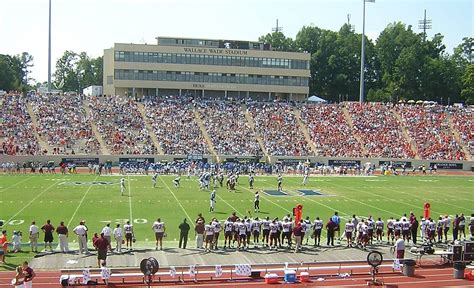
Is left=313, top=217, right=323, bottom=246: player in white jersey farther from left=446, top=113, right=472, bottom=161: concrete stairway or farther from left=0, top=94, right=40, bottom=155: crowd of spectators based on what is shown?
left=446, top=113, right=472, bottom=161: concrete stairway

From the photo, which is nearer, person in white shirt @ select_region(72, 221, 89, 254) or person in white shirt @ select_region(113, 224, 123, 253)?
person in white shirt @ select_region(72, 221, 89, 254)

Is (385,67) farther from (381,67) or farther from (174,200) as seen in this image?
(174,200)

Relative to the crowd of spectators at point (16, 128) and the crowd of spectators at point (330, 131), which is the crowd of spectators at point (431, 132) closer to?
the crowd of spectators at point (330, 131)

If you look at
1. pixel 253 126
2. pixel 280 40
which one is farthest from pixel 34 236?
pixel 280 40

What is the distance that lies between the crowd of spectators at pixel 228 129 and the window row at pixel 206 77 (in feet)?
21.8

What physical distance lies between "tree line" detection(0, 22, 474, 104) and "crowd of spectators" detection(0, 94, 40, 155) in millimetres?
33620

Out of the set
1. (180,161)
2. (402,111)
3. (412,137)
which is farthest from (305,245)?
(402,111)

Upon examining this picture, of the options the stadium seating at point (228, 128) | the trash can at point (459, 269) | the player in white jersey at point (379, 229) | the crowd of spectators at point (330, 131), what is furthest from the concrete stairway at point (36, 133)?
the trash can at point (459, 269)

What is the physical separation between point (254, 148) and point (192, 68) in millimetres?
17438

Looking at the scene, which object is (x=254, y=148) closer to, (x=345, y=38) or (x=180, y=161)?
(x=180, y=161)

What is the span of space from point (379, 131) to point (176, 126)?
21.1 meters

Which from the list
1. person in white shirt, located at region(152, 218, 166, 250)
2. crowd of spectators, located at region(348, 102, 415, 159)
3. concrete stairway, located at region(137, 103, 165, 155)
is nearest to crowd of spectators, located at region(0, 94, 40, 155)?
concrete stairway, located at region(137, 103, 165, 155)

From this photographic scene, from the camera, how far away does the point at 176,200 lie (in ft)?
104

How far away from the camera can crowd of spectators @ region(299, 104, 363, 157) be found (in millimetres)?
56125
